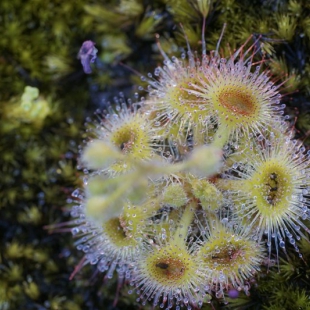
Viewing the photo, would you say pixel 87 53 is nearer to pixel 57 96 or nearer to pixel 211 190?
pixel 57 96

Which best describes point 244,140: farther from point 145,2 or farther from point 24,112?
point 24,112

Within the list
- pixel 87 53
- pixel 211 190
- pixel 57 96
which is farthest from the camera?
pixel 57 96

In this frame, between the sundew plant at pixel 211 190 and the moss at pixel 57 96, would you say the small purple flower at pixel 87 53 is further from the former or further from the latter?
the sundew plant at pixel 211 190

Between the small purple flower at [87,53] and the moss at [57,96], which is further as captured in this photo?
the moss at [57,96]

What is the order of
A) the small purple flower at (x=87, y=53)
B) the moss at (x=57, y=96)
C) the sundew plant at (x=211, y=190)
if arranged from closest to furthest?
the sundew plant at (x=211, y=190), the small purple flower at (x=87, y=53), the moss at (x=57, y=96)

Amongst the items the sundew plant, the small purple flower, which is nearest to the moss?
the small purple flower

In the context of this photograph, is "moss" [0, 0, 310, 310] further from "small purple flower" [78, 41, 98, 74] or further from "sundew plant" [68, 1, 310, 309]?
"sundew plant" [68, 1, 310, 309]

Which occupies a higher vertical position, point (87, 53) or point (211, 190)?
point (87, 53)

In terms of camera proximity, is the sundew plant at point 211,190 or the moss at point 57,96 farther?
the moss at point 57,96

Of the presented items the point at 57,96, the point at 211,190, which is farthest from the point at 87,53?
the point at 211,190

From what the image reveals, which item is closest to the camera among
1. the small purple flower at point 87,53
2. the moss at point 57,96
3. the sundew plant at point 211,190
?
the sundew plant at point 211,190

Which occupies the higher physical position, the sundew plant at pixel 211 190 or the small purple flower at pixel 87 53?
the small purple flower at pixel 87 53

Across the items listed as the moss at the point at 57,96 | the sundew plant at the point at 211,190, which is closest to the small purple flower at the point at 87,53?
the moss at the point at 57,96
